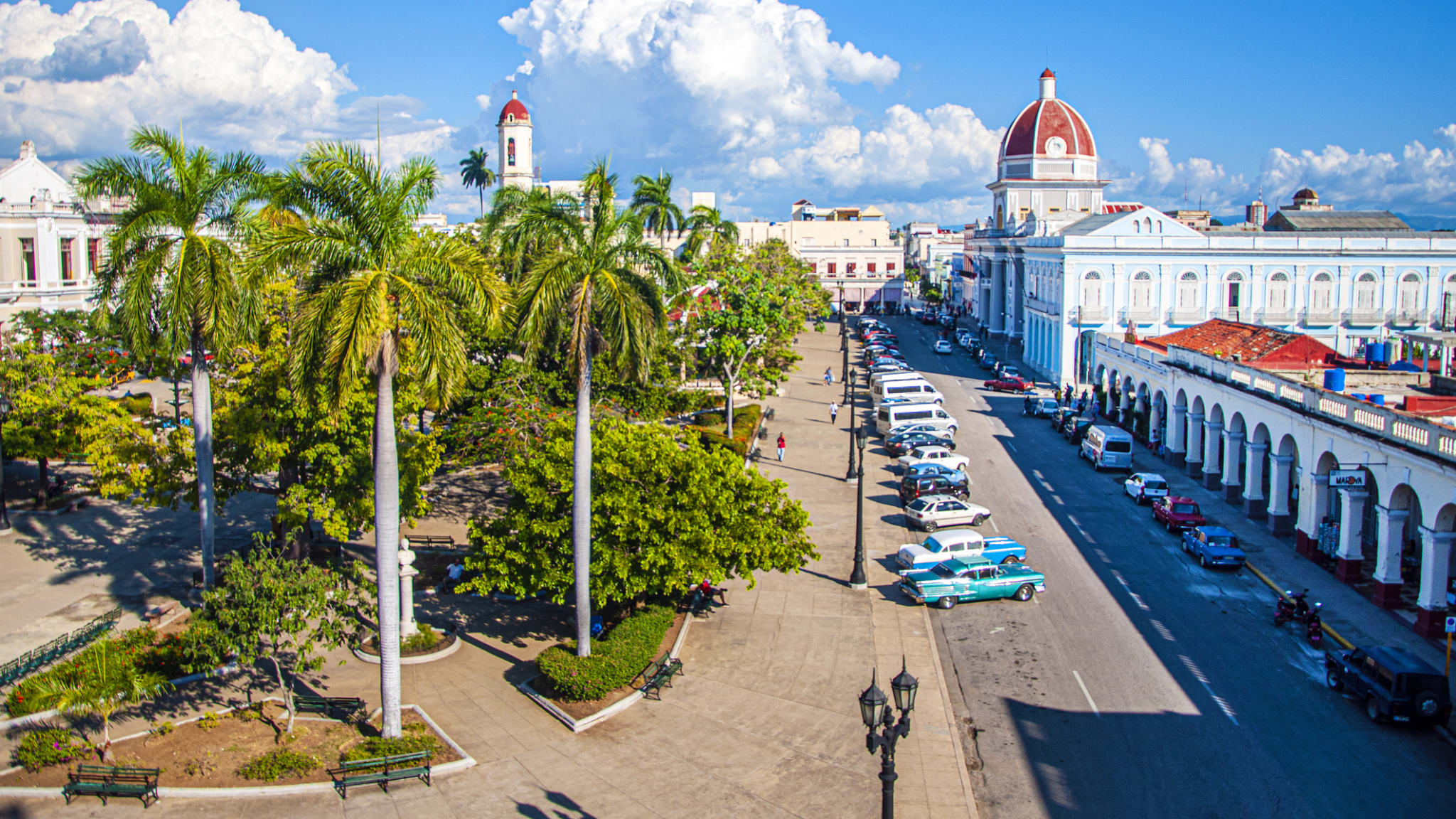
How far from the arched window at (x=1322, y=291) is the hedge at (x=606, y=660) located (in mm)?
59684

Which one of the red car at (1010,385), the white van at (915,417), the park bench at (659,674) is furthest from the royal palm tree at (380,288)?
the red car at (1010,385)

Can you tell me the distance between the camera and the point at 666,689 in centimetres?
2330

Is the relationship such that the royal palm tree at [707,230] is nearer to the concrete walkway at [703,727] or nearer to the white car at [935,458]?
the white car at [935,458]

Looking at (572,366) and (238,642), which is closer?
(238,642)

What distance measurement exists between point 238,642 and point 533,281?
879 centimetres

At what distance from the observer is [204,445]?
26562mm

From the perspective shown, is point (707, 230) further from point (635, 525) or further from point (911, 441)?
point (635, 525)

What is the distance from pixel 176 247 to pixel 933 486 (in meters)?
26.0

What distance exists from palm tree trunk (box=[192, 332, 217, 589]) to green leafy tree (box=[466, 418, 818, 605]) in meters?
6.74

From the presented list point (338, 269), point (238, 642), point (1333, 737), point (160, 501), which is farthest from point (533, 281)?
point (1333, 737)

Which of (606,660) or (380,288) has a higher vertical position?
(380,288)

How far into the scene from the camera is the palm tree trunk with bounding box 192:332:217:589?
1034 inches

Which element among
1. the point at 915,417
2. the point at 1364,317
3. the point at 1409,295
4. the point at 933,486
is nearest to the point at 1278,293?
the point at 1364,317

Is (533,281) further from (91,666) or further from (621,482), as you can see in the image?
(91,666)
